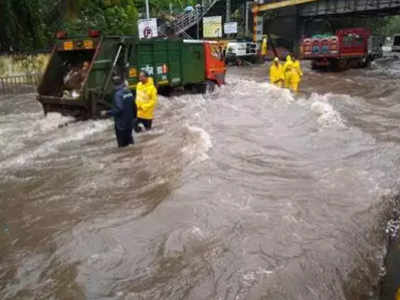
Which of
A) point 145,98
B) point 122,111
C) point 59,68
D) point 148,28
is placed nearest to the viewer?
point 122,111

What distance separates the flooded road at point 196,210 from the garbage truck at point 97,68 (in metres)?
0.55

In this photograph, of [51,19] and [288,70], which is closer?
[288,70]

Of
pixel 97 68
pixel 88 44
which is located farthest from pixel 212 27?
pixel 97 68

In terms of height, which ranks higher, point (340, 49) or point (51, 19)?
point (51, 19)

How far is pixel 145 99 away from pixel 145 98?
3 cm

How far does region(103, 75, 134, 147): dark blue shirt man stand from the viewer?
26.0 feet

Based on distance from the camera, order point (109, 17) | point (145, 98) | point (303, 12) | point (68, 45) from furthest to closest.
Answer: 1. point (303, 12)
2. point (109, 17)
3. point (68, 45)
4. point (145, 98)

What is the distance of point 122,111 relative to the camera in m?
8.02

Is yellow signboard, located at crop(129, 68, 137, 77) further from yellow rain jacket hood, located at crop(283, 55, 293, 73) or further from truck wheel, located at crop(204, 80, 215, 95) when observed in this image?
yellow rain jacket hood, located at crop(283, 55, 293, 73)

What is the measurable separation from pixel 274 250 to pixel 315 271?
524mm

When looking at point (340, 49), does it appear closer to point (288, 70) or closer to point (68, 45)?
point (288, 70)

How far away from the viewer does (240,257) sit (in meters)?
4.37

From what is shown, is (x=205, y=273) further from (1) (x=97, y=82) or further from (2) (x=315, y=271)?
(1) (x=97, y=82)

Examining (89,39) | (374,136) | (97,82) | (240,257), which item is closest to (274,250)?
(240,257)
